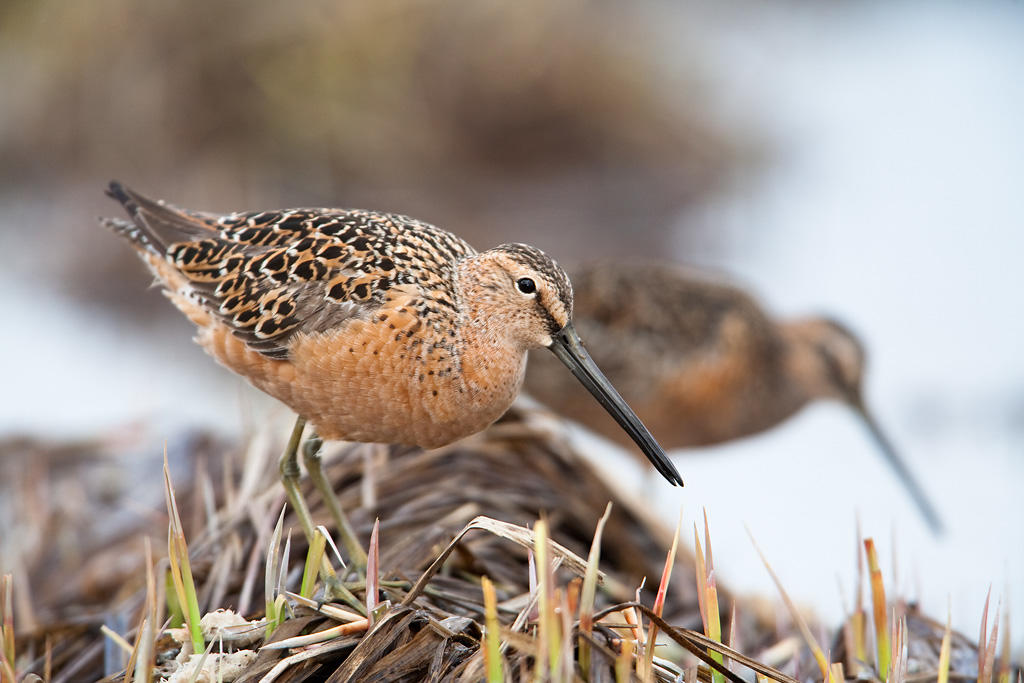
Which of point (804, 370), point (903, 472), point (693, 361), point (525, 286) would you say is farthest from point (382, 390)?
point (804, 370)

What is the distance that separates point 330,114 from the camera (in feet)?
20.5

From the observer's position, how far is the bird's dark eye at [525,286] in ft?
5.91

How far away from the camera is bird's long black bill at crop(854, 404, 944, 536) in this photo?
4188mm

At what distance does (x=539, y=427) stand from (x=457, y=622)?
3.83 feet

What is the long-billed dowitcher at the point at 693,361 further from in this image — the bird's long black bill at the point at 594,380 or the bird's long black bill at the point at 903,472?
the bird's long black bill at the point at 594,380

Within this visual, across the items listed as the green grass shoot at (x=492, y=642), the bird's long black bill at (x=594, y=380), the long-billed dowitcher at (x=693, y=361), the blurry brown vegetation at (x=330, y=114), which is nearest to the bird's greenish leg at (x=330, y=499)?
the bird's long black bill at (x=594, y=380)

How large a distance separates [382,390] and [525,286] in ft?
1.00

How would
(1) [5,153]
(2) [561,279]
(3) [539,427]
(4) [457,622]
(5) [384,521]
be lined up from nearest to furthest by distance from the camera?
(4) [457,622]
(2) [561,279]
(5) [384,521]
(3) [539,427]
(1) [5,153]

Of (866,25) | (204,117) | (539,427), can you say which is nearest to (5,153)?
(204,117)

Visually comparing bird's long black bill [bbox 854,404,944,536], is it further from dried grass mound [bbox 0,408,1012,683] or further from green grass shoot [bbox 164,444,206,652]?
green grass shoot [bbox 164,444,206,652]

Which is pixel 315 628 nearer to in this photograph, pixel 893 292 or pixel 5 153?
pixel 893 292

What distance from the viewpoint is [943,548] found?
4051 millimetres

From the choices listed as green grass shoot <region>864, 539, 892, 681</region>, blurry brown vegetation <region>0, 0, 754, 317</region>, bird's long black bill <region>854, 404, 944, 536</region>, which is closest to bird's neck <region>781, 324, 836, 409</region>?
bird's long black bill <region>854, 404, 944, 536</region>

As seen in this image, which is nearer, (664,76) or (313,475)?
(313,475)
